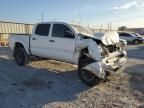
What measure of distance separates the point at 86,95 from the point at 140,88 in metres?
2.11

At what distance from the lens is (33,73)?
1080cm

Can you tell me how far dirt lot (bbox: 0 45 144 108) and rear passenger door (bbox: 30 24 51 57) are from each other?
77 centimetres

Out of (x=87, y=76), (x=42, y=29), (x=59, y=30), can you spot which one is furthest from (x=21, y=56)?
(x=87, y=76)

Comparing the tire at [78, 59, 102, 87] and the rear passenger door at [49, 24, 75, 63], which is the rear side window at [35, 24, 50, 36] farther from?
the tire at [78, 59, 102, 87]

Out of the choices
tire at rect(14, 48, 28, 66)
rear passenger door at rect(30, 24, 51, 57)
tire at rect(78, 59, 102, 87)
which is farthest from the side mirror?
tire at rect(14, 48, 28, 66)

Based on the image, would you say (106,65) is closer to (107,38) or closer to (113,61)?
(113,61)

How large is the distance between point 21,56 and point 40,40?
5.37ft

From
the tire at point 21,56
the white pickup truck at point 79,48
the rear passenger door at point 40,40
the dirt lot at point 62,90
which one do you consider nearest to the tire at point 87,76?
the white pickup truck at point 79,48

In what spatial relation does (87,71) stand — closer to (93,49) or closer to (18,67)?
(93,49)

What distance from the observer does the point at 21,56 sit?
12750mm

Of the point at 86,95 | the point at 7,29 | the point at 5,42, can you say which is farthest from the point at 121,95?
the point at 7,29

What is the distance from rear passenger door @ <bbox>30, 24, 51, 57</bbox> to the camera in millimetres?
11391

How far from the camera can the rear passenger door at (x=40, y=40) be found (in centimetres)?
1139

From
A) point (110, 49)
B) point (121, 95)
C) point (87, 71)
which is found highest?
point (110, 49)
